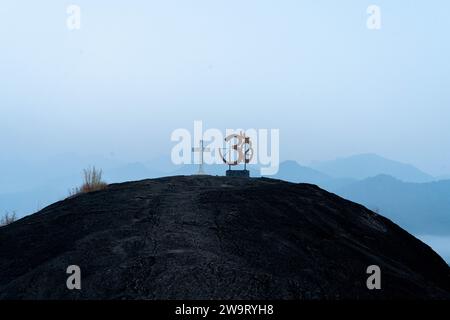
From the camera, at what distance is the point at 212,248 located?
8.51 m

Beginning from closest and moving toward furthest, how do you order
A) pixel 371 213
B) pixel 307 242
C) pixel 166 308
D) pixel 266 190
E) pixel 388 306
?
pixel 166 308
pixel 388 306
pixel 307 242
pixel 266 190
pixel 371 213

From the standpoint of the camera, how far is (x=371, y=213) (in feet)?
45.2

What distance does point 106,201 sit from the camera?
39.3 ft

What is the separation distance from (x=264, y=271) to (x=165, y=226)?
2460 millimetres

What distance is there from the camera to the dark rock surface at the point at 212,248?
24.5 ft

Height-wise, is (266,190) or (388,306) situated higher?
(266,190)

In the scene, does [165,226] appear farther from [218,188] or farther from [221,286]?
[218,188]

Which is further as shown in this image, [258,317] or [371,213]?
[371,213]

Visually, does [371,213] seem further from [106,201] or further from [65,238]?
[65,238]

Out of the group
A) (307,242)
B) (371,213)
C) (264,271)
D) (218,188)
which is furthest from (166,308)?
(371,213)

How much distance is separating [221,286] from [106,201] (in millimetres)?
5464

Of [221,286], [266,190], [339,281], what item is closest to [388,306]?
[339,281]

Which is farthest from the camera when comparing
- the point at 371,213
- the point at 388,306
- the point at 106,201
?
the point at 371,213

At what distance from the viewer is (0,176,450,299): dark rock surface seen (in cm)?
746
